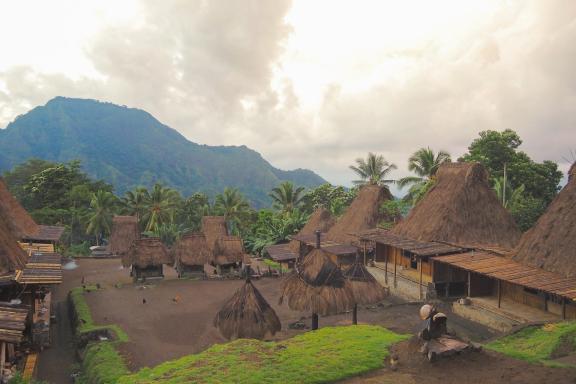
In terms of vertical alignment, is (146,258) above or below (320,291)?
below

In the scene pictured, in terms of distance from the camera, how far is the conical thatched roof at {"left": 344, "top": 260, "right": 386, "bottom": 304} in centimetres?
1540

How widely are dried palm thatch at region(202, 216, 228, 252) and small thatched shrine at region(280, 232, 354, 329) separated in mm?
16561

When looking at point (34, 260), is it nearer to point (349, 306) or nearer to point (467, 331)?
point (349, 306)

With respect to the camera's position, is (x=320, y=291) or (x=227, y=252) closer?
(x=320, y=291)

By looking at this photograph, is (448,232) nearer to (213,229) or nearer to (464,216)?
(464,216)

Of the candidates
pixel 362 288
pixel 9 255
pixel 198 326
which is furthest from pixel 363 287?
pixel 9 255

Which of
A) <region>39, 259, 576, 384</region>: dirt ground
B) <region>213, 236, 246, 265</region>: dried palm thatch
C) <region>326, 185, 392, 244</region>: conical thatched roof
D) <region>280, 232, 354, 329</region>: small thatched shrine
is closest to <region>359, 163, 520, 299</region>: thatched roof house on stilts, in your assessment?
<region>39, 259, 576, 384</region>: dirt ground

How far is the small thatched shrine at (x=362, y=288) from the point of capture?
50.4 ft

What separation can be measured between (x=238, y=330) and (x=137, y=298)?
1184 cm

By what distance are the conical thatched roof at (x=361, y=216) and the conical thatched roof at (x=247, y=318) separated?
50.2 ft

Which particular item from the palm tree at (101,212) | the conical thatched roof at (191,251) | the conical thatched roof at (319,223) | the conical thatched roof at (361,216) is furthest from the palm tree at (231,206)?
the conical thatched roof at (191,251)

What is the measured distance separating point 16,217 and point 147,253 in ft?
25.1

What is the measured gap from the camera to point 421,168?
3128 centimetres

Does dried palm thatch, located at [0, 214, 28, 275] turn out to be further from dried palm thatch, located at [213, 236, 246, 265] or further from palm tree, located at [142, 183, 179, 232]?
palm tree, located at [142, 183, 179, 232]
